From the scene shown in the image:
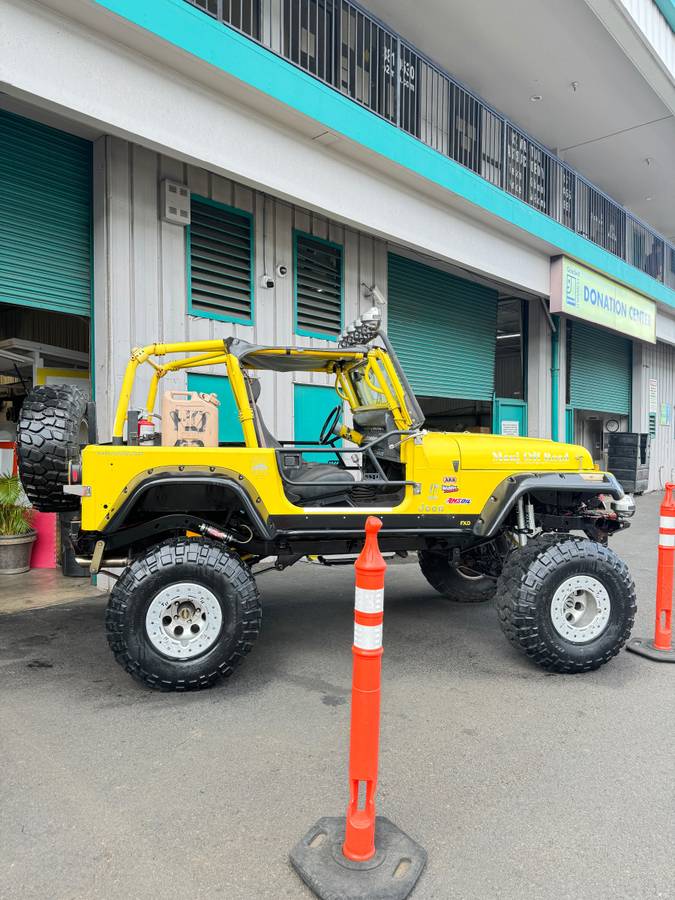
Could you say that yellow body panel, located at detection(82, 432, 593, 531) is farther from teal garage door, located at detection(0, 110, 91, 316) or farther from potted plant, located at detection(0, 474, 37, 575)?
potted plant, located at detection(0, 474, 37, 575)

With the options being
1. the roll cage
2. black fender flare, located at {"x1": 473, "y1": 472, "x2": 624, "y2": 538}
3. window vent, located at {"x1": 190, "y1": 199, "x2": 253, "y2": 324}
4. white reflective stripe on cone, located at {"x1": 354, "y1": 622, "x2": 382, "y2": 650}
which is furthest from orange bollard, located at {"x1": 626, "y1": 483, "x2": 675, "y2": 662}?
window vent, located at {"x1": 190, "y1": 199, "x2": 253, "y2": 324}

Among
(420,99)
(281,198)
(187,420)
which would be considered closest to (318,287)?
(281,198)

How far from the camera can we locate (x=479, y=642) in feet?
15.0

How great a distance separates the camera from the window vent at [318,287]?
8.06 metres

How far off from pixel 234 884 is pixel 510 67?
41.3 ft

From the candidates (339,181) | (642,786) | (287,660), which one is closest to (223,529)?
(287,660)

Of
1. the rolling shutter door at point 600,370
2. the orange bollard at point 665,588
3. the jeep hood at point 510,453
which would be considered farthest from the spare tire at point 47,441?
the rolling shutter door at point 600,370

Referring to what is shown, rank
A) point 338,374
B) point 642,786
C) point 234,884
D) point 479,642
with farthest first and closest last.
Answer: point 338,374 → point 479,642 → point 642,786 → point 234,884

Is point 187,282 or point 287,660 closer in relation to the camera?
point 287,660

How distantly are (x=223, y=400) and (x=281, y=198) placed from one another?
241 cm

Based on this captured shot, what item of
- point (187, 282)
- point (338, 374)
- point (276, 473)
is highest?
point (187, 282)

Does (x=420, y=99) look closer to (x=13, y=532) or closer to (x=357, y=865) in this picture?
(x=13, y=532)

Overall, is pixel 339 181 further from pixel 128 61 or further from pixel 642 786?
pixel 642 786

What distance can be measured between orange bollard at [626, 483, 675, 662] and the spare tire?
4.08 meters
